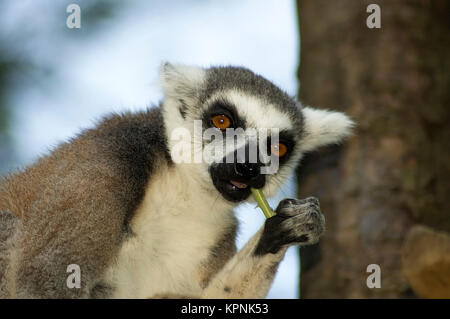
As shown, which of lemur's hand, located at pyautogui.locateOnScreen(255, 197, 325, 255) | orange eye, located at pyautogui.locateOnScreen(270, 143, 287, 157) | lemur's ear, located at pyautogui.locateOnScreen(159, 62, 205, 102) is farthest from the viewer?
lemur's ear, located at pyautogui.locateOnScreen(159, 62, 205, 102)

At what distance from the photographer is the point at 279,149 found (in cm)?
574

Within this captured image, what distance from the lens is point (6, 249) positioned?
4.64 metres

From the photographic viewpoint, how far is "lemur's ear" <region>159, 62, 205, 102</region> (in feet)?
19.6

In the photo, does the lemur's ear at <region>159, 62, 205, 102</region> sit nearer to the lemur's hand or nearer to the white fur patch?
the white fur patch

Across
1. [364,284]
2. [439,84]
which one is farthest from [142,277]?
[439,84]

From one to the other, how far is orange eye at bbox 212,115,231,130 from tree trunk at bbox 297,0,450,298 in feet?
5.68

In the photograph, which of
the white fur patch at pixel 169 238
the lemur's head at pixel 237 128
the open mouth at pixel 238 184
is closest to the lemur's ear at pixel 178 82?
the lemur's head at pixel 237 128

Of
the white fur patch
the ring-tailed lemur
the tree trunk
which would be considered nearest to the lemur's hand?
the ring-tailed lemur

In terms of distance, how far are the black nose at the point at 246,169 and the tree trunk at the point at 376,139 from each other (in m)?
1.76

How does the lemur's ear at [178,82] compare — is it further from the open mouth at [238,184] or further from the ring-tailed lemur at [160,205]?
the open mouth at [238,184]

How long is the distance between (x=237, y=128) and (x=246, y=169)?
0.52 metres

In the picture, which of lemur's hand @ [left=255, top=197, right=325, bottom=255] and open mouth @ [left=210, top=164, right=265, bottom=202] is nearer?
lemur's hand @ [left=255, top=197, right=325, bottom=255]

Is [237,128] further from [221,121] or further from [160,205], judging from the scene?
[160,205]
